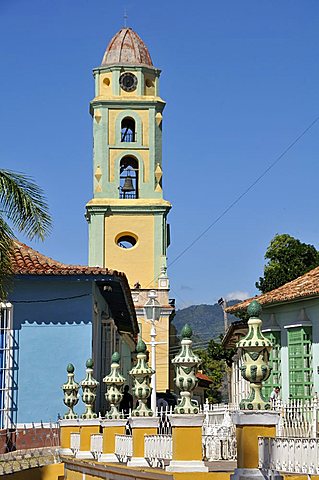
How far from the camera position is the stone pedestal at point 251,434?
346 inches

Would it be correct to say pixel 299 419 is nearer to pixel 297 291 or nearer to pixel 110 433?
pixel 110 433

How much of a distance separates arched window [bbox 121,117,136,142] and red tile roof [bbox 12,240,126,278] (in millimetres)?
27342

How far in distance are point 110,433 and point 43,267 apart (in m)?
5.32

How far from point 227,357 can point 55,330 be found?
18.9 meters

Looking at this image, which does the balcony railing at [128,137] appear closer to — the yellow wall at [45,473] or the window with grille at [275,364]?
the window with grille at [275,364]

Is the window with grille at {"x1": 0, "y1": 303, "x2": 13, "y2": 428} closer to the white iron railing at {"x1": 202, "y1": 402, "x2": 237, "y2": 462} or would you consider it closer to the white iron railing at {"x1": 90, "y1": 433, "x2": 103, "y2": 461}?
the white iron railing at {"x1": 90, "y1": 433, "x2": 103, "y2": 461}

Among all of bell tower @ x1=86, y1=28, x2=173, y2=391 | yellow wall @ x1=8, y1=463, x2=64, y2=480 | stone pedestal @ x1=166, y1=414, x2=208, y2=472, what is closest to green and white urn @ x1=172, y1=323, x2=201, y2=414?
stone pedestal @ x1=166, y1=414, x2=208, y2=472

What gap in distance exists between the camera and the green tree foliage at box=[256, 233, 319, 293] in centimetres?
3075

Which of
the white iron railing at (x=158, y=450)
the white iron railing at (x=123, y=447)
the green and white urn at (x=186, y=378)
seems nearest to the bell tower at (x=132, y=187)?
the white iron railing at (x=123, y=447)

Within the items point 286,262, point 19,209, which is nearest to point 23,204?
point 19,209

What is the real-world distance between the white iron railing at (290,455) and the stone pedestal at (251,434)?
100 millimetres

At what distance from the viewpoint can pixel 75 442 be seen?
16312mm

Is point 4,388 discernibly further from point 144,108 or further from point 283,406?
point 144,108

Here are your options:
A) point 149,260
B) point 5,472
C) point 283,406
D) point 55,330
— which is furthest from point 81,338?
point 149,260
